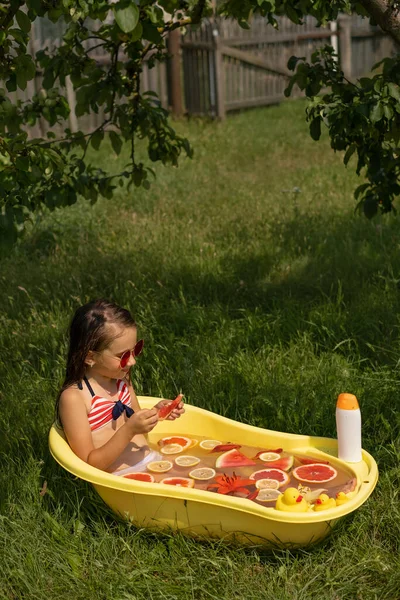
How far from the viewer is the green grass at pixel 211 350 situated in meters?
2.91

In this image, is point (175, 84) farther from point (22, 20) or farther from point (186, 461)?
point (22, 20)

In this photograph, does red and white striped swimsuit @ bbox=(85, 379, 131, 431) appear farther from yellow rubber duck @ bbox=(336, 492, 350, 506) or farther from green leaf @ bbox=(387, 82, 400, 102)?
green leaf @ bbox=(387, 82, 400, 102)

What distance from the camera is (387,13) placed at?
351 centimetres

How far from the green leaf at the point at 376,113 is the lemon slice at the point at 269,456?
4.44 ft

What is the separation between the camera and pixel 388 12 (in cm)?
351

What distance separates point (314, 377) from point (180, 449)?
758 millimetres

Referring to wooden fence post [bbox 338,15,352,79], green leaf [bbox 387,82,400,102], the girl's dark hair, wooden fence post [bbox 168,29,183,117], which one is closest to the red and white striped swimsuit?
the girl's dark hair

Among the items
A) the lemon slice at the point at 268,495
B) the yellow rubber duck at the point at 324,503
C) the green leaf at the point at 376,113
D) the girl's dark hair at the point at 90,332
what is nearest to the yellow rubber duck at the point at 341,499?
the yellow rubber duck at the point at 324,503

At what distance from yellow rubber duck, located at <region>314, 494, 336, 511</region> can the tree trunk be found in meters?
1.87

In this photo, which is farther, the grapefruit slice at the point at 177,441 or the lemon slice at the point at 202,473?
the grapefruit slice at the point at 177,441

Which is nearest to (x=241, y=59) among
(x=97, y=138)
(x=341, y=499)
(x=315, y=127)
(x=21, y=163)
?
(x=97, y=138)

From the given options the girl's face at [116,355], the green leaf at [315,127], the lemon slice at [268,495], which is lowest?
the lemon slice at [268,495]

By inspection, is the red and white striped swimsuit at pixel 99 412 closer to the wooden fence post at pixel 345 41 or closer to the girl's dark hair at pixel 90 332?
the girl's dark hair at pixel 90 332

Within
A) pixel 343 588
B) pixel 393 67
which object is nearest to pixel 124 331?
pixel 343 588
